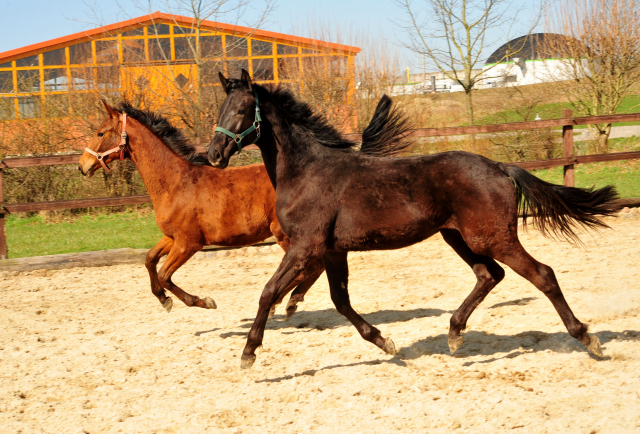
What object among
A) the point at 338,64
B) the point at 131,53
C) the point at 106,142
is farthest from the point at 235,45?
the point at 106,142

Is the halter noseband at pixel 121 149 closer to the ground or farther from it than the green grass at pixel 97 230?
farther from it

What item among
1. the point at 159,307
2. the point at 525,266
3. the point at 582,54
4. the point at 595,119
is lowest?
the point at 159,307

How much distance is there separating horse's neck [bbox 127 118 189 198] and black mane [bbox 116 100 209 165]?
6cm

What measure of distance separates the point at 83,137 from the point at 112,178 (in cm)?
115

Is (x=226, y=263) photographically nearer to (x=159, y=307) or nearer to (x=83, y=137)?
(x=159, y=307)

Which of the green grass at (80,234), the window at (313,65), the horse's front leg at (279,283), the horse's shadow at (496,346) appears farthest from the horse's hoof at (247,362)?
the window at (313,65)

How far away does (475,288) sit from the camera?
158 inches

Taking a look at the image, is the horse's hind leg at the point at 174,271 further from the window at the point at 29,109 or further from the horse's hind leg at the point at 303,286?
the window at the point at 29,109

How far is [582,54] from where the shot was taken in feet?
52.5

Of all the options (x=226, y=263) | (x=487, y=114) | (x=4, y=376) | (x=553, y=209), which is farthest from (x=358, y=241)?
(x=487, y=114)

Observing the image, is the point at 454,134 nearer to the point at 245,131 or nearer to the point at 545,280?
the point at 545,280

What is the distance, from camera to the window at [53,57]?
19.1 metres

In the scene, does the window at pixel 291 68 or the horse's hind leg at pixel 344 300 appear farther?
the window at pixel 291 68

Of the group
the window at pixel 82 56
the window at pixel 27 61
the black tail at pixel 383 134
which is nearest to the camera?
the black tail at pixel 383 134
